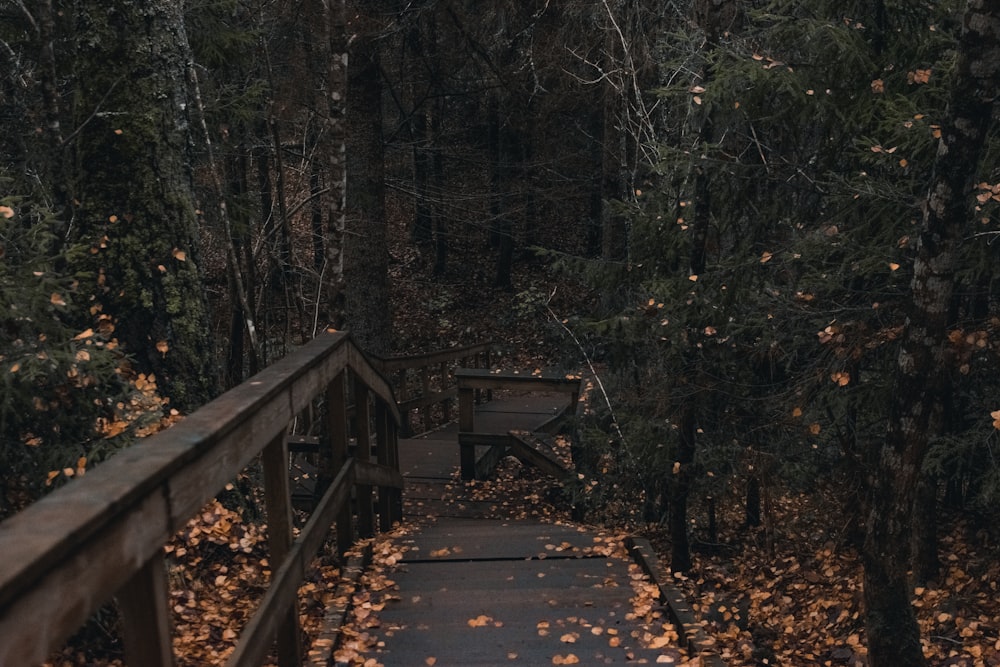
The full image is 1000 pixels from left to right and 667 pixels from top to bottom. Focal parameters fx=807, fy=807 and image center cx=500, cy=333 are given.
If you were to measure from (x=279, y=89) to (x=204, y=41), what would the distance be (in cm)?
351

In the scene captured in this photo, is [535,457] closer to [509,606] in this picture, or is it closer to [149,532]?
[509,606]

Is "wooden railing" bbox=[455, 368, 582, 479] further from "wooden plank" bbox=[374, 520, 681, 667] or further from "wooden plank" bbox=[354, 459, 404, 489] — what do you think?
"wooden plank" bbox=[374, 520, 681, 667]

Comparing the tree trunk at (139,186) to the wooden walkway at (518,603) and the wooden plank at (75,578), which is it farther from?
the wooden plank at (75,578)

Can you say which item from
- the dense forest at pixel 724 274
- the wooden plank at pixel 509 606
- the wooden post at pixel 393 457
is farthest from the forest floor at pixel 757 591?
the wooden post at pixel 393 457

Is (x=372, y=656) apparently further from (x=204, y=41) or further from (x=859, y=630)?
(x=204, y=41)

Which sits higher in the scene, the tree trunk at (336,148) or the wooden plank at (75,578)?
the tree trunk at (336,148)

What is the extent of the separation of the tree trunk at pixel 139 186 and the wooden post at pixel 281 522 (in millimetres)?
2644

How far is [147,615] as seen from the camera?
1751 millimetres

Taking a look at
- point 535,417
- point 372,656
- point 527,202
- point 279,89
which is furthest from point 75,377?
point 527,202

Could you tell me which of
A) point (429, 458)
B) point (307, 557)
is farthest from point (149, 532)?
point (429, 458)

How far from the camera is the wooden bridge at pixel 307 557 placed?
136cm

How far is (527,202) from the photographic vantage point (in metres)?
19.8

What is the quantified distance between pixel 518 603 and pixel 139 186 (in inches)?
139

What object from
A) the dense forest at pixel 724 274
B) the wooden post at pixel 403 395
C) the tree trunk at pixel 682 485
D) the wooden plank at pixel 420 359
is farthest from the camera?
the wooden post at pixel 403 395
